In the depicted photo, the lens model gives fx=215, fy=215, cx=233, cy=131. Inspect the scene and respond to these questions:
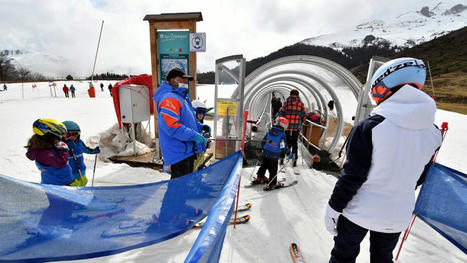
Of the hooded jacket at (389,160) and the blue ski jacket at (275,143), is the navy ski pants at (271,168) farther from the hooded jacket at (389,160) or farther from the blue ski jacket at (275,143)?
the hooded jacket at (389,160)

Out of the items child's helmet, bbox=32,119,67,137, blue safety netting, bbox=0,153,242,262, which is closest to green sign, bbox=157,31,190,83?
child's helmet, bbox=32,119,67,137

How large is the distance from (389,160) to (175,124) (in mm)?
2251

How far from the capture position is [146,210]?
6.82ft

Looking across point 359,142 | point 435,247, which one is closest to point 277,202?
point 435,247

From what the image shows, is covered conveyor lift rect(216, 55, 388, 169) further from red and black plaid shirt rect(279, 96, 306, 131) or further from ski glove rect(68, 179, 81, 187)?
ski glove rect(68, 179, 81, 187)

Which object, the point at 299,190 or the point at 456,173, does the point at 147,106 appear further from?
the point at 456,173

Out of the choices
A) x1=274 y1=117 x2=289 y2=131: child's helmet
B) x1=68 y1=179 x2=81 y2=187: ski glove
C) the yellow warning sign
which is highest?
the yellow warning sign

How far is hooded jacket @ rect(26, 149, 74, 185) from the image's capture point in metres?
2.65

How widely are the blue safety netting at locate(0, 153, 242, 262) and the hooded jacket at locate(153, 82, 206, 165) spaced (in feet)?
2.39

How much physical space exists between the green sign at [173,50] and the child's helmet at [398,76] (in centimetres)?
494

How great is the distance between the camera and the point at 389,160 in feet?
5.08

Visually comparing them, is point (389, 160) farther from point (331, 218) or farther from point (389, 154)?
point (331, 218)

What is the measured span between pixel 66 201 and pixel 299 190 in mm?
4337

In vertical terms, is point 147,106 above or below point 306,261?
above
